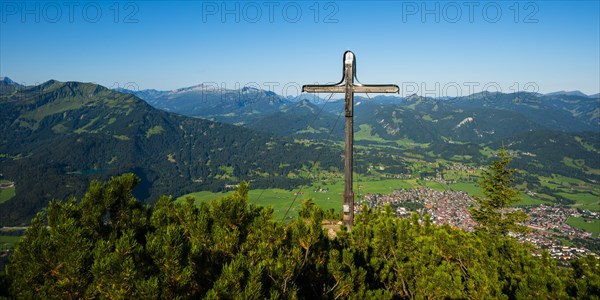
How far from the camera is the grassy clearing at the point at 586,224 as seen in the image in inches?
3728

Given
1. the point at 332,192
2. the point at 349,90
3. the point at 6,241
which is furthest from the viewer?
the point at 332,192

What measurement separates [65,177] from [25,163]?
59.2 m

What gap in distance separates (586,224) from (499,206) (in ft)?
346

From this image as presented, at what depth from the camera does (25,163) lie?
648 ft

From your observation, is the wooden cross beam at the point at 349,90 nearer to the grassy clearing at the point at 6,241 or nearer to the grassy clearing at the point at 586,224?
the grassy clearing at the point at 586,224

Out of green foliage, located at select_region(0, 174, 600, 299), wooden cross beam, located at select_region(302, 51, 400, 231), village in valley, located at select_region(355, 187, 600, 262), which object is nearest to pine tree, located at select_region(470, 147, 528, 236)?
green foliage, located at select_region(0, 174, 600, 299)

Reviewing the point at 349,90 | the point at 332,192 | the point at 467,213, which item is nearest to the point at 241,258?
the point at 349,90

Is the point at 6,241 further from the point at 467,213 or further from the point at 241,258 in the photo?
the point at 467,213

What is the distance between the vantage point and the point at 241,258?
17.8ft

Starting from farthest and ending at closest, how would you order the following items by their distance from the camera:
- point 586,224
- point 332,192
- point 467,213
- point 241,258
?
point 332,192, point 586,224, point 467,213, point 241,258

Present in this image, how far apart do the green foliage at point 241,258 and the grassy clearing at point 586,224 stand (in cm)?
11622

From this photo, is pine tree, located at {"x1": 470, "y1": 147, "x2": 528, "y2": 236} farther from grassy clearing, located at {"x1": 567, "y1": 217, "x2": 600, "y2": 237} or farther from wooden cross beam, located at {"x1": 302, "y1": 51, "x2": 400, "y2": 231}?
grassy clearing, located at {"x1": 567, "y1": 217, "x2": 600, "y2": 237}

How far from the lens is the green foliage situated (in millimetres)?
4785

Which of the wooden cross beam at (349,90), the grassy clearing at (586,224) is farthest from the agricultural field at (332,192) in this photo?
the wooden cross beam at (349,90)
